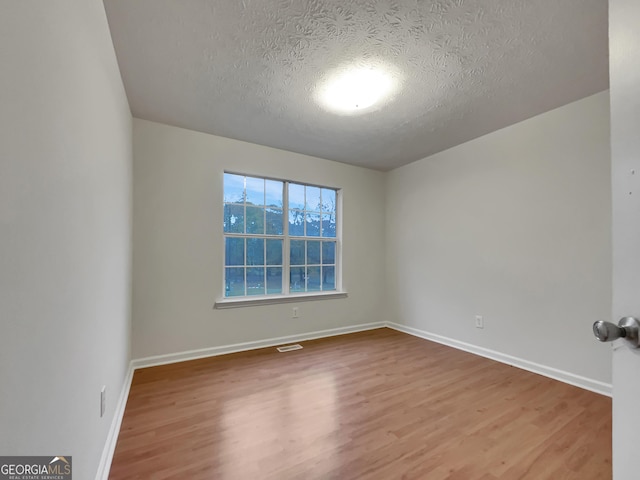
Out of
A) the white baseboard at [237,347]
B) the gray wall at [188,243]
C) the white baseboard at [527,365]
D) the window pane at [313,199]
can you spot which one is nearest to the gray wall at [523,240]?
the white baseboard at [527,365]

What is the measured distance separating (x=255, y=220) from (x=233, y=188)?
47 cm

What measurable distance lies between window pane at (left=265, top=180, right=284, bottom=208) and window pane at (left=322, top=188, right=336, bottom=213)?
27.3 inches

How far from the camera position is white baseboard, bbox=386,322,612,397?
231 centimetres

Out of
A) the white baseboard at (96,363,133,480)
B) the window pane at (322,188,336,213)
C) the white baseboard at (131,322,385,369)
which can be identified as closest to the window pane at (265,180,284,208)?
the window pane at (322,188,336,213)

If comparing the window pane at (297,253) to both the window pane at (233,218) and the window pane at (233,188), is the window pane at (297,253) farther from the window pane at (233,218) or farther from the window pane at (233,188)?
the window pane at (233,188)

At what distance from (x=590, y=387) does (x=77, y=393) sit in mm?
3499

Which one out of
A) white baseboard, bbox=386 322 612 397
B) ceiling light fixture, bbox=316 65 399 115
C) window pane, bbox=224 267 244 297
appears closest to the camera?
ceiling light fixture, bbox=316 65 399 115

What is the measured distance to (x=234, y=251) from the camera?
3.41 metres

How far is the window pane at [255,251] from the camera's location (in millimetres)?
3516

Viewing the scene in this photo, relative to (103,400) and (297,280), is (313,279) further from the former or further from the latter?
(103,400)

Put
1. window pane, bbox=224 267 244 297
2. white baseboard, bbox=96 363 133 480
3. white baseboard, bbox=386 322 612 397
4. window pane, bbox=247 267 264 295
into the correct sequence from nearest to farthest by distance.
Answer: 1. white baseboard, bbox=96 363 133 480
2. white baseboard, bbox=386 322 612 397
3. window pane, bbox=224 267 244 297
4. window pane, bbox=247 267 264 295

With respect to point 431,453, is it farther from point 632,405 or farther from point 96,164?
point 96,164

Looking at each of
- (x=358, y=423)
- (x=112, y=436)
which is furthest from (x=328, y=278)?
(x=112, y=436)

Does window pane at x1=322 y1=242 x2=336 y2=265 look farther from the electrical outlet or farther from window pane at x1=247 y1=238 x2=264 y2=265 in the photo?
the electrical outlet
